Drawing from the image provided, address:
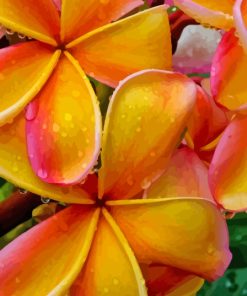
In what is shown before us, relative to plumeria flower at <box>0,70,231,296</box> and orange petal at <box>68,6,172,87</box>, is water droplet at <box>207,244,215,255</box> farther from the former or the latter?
orange petal at <box>68,6,172,87</box>

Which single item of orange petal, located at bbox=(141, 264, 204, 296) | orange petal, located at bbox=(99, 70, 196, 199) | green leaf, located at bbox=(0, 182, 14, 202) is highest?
orange petal, located at bbox=(99, 70, 196, 199)

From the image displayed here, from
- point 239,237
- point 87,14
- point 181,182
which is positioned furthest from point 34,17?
point 239,237

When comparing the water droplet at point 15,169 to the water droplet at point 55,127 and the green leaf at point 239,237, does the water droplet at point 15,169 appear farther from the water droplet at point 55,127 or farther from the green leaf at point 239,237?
the green leaf at point 239,237

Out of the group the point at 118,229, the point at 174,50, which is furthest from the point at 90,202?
the point at 174,50

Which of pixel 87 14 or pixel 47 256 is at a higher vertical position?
pixel 87 14

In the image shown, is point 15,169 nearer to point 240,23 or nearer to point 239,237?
point 240,23

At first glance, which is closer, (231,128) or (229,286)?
(231,128)

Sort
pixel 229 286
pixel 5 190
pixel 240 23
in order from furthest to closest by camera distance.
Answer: pixel 229 286, pixel 5 190, pixel 240 23

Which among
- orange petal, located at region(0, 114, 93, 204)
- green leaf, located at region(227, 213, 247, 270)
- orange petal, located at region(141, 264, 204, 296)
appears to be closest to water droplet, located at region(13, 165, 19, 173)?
orange petal, located at region(0, 114, 93, 204)
